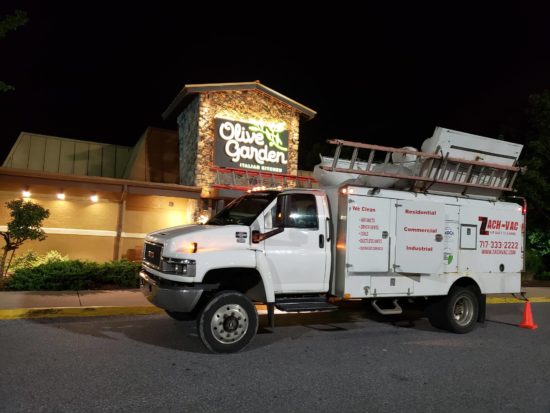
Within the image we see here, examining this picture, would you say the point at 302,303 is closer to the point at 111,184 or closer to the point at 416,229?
the point at 416,229

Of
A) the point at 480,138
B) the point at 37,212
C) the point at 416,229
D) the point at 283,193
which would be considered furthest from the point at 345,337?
the point at 37,212

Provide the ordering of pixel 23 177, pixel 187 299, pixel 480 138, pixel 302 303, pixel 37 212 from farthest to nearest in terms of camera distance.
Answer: pixel 23 177, pixel 37 212, pixel 480 138, pixel 302 303, pixel 187 299

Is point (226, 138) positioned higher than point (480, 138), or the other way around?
point (226, 138)

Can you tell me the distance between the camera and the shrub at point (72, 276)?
1062cm

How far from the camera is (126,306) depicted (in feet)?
29.7

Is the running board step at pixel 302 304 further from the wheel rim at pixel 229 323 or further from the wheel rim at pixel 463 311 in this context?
the wheel rim at pixel 463 311

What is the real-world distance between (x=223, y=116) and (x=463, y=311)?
35.1 ft

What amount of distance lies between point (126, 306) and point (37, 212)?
417 cm

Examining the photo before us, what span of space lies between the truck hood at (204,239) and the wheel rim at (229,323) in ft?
2.74

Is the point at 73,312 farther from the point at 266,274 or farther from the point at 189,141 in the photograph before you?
the point at 189,141

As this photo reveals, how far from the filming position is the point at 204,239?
6.32 m

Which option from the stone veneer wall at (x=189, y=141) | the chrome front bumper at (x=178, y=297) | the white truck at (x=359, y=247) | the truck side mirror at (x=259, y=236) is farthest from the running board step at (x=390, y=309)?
the stone veneer wall at (x=189, y=141)

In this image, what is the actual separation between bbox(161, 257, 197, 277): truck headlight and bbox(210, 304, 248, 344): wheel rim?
2.19 ft

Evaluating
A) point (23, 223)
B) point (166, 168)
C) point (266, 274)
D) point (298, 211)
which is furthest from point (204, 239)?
point (166, 168)
